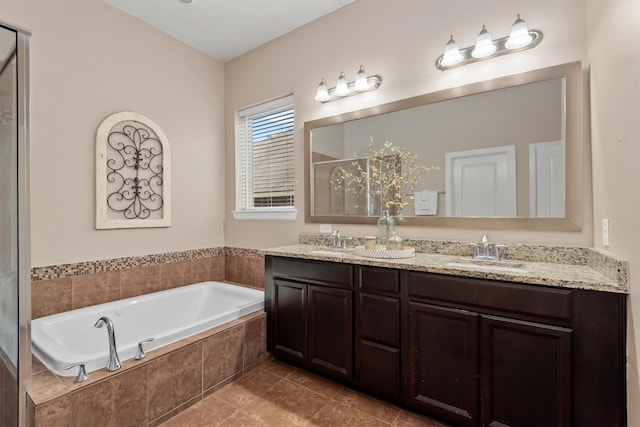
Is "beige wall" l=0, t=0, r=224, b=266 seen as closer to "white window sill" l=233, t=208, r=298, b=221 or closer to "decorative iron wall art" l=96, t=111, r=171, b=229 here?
"decorative iron wall art" l=96, t=111, r=171, b=229

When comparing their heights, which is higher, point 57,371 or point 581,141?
point 581,141

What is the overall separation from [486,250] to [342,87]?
5.35 feet

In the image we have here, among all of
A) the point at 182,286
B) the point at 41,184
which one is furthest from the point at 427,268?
the point at 41,184

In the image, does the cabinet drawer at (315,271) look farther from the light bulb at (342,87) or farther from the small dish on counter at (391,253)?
the light bulb at (342,87)

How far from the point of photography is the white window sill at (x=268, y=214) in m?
2.88

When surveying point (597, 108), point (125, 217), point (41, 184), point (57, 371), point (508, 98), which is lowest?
point (57, 371)

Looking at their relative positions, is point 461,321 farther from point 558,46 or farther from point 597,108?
point 558,46

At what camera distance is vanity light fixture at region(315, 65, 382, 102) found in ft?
7.63

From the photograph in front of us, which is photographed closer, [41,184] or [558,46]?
[558,46]

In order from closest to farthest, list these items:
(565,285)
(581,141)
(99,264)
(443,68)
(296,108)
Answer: (565,285) < (581,141) < (443,68) < (99,264) < (296,108)

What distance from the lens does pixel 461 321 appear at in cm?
155


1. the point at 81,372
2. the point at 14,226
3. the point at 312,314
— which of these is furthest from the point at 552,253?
the point at 14,226

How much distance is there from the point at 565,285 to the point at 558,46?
1363 millimetres

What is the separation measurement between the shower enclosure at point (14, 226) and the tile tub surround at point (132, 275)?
2.39ft
